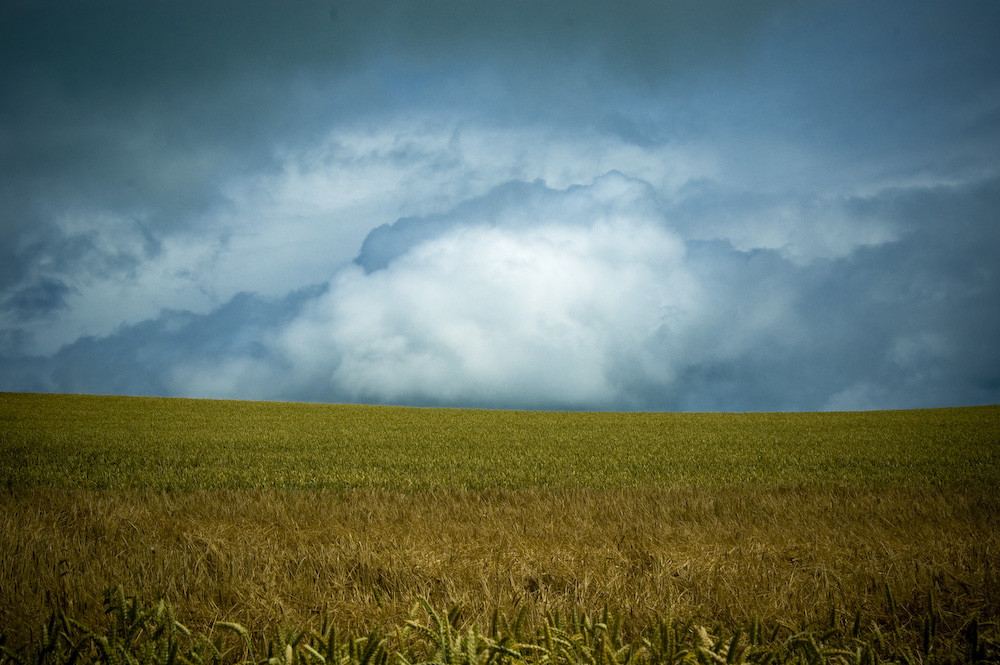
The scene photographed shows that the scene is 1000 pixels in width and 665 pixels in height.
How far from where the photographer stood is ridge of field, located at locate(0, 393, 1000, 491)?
11430 mm

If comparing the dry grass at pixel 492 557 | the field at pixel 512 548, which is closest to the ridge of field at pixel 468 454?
the field at pixel 512 548

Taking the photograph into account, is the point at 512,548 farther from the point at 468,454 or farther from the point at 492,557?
the point at 468,454

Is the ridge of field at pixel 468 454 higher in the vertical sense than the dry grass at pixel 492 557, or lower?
lower

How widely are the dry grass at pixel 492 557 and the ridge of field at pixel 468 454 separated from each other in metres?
3.04

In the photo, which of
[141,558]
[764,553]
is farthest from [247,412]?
[764,553]

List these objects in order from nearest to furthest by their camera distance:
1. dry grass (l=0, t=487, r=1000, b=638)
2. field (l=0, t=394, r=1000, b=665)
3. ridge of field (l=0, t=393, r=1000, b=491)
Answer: field (l=0, t=394, r=1000, b=665) < dry grass (l=0, t=487, r=1000, b=638) < ridge of field (l=0, t=393, r=1000, b=491)

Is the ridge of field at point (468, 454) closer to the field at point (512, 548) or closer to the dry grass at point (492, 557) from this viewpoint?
the field at point (512, 548)

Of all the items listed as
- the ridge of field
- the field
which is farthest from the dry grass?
the ridge of field

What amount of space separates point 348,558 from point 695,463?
1188 cm

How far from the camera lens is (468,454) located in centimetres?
1630

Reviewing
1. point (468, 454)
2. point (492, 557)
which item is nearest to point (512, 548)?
point (492, 557)

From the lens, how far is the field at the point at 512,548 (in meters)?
3.65

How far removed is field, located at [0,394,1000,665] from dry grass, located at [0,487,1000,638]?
28 millimetres

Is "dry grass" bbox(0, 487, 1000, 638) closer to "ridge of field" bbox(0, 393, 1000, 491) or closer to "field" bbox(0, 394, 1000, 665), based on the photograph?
"field" bbox(0, 394, 1000, 665)
